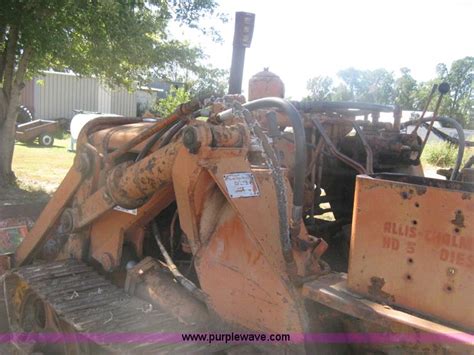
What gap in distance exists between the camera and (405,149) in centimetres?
389

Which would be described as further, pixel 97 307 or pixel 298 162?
pixel 97 307

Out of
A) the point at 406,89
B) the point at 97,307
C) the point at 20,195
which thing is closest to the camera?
the point at 97,307

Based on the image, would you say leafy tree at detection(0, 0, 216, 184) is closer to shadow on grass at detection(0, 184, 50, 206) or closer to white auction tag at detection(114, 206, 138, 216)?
shadow on grass at detection(0, 184, 50, 206)

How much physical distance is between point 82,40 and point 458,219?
8.73 meters

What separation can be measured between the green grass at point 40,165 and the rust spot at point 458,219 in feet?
30.0

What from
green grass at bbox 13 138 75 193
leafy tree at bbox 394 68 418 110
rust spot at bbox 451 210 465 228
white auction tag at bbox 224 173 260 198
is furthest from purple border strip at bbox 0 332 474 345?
leafy tree at bbox 394 68 418 110

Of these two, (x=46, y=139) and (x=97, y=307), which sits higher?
(x=97, y=307)

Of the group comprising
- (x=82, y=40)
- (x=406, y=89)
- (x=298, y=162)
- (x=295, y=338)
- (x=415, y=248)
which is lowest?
(x=295, y=338)

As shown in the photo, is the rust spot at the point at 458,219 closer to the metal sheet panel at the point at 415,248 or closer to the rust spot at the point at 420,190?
the metal sheet panel at the point at 415,248

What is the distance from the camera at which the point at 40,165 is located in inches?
514

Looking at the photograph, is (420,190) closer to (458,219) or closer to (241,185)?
(458,219)

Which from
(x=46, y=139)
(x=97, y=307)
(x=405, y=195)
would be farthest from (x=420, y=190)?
(x=46, y=139)

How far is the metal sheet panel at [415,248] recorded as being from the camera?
70.2 inches

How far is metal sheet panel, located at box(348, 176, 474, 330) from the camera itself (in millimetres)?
1783
